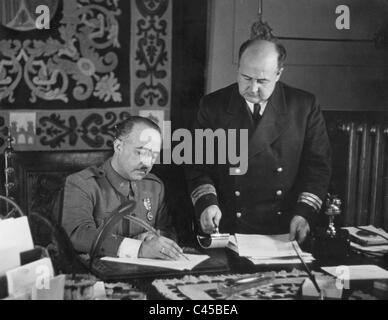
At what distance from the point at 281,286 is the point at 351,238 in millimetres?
461

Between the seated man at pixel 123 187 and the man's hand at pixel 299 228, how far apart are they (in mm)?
402

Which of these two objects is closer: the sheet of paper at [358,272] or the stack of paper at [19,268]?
the stack of paper at [19,268]

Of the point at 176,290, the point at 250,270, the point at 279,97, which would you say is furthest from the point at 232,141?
the point at 176,290

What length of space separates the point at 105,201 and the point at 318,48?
91 centimetres

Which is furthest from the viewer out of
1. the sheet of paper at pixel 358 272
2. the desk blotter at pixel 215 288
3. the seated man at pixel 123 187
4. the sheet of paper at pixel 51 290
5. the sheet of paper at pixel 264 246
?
the seated man at pixel 123 187

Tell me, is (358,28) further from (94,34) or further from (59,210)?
(59,210)

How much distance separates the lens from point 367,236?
5.34 ft

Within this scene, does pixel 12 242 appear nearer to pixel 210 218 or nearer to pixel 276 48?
pixel 210 218

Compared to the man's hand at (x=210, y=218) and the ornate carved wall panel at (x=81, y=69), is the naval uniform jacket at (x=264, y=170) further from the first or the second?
the ornate carved wall panel at (x=81, y=69)

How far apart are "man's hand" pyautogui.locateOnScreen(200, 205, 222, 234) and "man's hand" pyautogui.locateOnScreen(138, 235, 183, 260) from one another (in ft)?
0.88

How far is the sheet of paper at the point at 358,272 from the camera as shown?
53.4 inches

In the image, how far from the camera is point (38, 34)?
64.1 inches

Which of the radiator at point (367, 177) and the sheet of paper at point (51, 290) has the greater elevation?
the radiator at point (367, 177)

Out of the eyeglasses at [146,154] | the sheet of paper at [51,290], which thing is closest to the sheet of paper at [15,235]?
the sheet of paper at [51,290]
